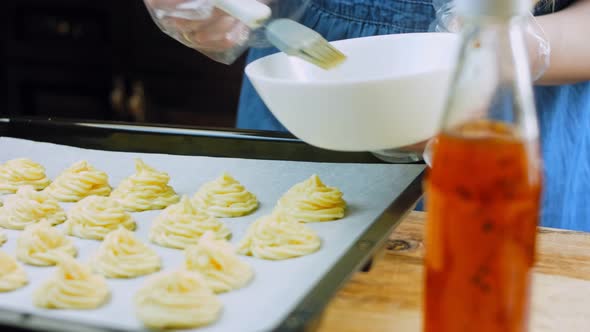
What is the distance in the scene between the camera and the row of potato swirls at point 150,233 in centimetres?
100

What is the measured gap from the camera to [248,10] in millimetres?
1229

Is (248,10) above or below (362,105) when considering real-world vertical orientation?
above

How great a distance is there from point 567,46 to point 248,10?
664 millimetres

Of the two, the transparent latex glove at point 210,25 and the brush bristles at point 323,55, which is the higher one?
the transparent latex glove at point 210,25

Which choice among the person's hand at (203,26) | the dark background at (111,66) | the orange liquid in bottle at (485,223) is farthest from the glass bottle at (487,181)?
the dark background at (111,66)

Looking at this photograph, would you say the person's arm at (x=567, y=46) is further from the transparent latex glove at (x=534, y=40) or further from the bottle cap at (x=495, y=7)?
the bottle cap at (x=495, y=7)

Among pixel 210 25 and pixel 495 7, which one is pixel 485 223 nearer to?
pixel 495 7

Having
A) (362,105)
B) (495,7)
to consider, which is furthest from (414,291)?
(495,7)

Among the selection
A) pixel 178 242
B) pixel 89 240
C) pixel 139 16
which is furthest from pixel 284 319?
pixel 139 16

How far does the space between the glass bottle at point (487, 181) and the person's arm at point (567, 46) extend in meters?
0.84

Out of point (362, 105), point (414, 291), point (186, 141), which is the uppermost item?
point (362, 105)

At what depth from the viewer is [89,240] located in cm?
132

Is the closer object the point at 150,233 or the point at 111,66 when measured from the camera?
the point at 150,233

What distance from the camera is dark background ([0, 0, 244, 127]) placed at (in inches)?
135
